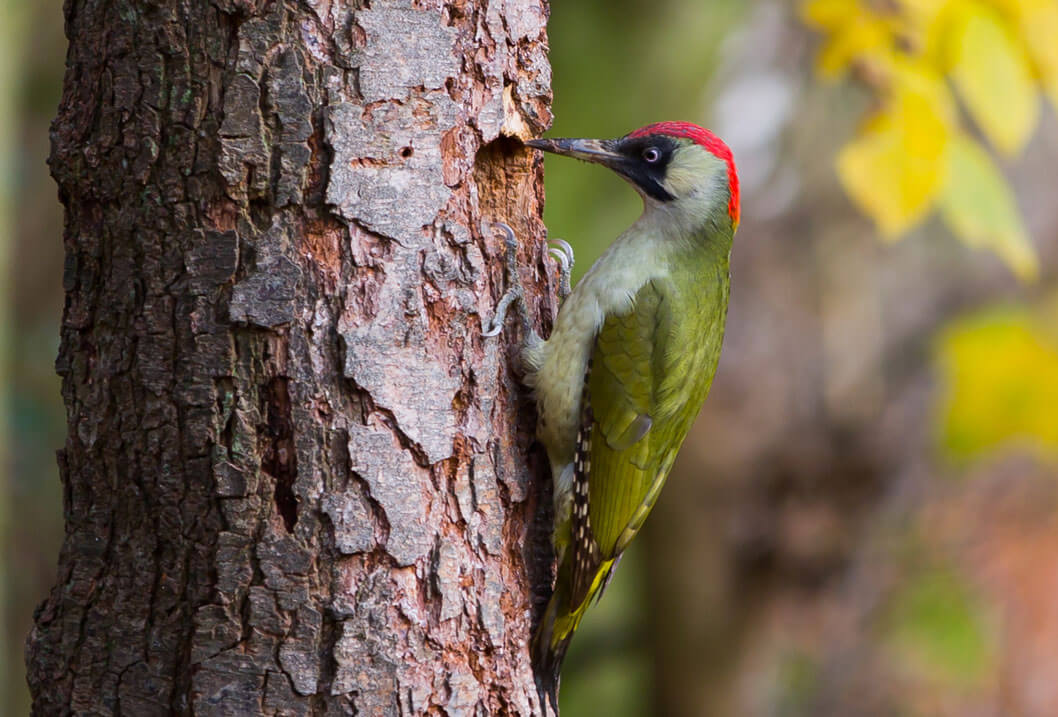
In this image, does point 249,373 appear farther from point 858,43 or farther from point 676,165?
point 858,43

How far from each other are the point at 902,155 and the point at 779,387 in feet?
12.7

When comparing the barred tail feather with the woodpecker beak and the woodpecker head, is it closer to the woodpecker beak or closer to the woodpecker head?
the woodpecker beak

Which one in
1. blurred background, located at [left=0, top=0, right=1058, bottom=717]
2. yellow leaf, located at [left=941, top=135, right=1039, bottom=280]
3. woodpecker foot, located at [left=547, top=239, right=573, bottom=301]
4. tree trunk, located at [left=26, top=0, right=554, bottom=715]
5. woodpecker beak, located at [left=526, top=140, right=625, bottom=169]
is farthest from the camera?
blurred background, located at [left=0, top=0, right=1058, bottom=717]

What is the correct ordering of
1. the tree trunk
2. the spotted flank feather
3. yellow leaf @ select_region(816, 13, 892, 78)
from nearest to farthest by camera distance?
the tree trunk < the spotted flank feather < yellow leaf @ select_region(816, 13, 892, 78)

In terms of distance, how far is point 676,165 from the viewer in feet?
10.2

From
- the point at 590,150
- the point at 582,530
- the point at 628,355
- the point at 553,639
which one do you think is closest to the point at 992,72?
the point at 590,150

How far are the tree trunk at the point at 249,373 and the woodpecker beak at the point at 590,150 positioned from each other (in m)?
0.60

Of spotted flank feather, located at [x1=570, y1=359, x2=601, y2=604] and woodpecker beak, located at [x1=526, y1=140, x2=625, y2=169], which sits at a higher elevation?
woodpecker beak, located at [x1=526, y1=140, x2=625, y2=169]

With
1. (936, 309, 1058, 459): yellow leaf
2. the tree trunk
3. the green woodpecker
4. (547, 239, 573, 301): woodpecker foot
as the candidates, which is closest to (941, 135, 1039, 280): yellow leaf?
the green woodpecker

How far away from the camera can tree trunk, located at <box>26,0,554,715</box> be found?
2.01 meters

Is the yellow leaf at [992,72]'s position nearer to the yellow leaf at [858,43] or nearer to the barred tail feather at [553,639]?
the yellow leaf at [858,43]

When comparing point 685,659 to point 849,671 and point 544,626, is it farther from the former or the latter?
point 544,626

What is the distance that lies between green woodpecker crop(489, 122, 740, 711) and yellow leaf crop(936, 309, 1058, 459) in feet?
7.68

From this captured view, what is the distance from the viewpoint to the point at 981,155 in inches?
123
